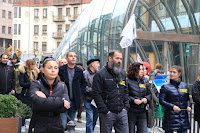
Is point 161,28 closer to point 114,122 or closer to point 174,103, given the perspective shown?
point 174,103

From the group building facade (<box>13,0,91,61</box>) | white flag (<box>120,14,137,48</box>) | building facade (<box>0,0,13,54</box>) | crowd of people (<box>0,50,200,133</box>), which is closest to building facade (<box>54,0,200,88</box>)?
white flag (<box>120,14,137,48</box>)

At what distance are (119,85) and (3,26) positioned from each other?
70.1 meters

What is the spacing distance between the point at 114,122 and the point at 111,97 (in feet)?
1.49

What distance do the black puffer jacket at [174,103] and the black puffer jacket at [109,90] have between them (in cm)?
104

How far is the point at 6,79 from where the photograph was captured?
386 inches

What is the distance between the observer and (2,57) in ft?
32.2

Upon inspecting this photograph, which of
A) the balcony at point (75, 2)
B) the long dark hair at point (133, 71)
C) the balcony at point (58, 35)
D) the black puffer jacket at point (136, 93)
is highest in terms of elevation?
the balcony at point (75, 2)

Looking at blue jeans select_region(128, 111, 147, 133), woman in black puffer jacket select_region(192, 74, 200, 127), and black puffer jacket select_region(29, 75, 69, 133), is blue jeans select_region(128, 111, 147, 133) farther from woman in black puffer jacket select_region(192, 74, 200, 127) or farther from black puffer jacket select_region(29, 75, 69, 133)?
black puffer jacket select_region(29, 75, 69, 133)

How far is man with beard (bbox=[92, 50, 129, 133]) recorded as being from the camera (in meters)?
6.15

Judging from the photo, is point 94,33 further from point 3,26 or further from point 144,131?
point 3,26

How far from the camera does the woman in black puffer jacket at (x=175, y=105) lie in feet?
22.4

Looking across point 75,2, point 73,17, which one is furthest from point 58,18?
point 75,2

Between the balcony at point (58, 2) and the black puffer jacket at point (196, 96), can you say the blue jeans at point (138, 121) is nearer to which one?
the black puffer jacket at point (196, 96)

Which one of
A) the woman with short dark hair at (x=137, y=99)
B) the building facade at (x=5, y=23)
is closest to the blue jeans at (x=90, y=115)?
the woman with short dark hair at (x=137, y=99)
